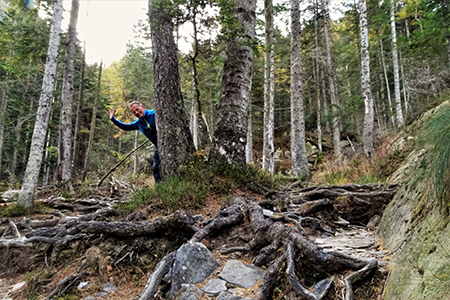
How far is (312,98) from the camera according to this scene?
1064 inches

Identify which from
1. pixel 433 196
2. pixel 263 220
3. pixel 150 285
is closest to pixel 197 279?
pixel 150 285

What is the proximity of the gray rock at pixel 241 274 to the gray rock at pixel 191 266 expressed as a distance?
6.5 inches

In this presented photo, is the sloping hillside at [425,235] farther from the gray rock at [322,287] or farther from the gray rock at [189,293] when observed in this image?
the gray rock at [189,293]

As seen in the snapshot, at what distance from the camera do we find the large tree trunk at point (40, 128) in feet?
22.8

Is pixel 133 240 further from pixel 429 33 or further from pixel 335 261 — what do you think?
pixel 429 33

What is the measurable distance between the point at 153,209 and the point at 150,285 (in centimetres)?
189

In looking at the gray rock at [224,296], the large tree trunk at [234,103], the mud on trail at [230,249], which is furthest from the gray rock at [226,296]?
the large tree trunk at [234,103]

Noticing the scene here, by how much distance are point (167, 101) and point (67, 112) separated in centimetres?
841

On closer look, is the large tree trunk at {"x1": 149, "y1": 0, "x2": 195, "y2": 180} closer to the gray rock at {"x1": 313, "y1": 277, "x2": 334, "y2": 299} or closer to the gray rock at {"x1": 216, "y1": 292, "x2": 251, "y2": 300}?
the gray rock at {"x1": 216, "y1": 292, "x2": 251, "y2": 300}

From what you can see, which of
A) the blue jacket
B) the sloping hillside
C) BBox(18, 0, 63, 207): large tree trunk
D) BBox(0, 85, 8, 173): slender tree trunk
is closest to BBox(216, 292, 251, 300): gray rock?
the sloping hillside

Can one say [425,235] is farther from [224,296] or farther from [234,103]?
[234,103]

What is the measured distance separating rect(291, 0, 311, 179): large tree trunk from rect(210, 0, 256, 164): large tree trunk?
5.65 m

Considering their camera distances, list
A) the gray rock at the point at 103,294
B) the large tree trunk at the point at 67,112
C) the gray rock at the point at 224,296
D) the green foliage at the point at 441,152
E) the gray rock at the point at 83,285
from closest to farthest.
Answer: the green foliage at the point at 441,152
the gray rock at the point at 224,296
the gray rock at the point at 103,294
the gray rock at the point at 83,285
the large tree trunk at the point at 67,112

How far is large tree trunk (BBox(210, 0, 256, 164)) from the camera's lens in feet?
16.9
